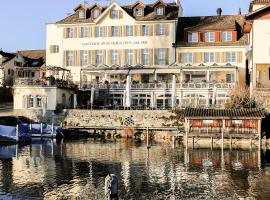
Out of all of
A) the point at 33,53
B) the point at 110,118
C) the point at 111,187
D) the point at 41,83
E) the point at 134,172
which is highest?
the point at 33,53

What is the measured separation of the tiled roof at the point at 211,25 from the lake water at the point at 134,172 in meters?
23.6

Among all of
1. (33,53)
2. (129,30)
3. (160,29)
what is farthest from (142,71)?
(33,53)

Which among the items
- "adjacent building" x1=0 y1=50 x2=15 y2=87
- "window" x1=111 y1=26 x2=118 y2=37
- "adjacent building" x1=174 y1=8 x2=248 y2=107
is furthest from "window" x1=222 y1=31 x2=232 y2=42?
"adjacent building" x1=0 y1=50 x2=15 y2=87

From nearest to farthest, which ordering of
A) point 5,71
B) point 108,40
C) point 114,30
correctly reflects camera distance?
1. point 114,30
2. point 108,40
3. point 5,71

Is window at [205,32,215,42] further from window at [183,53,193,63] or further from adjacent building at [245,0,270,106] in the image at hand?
adjacent building at [245,0,270,106]

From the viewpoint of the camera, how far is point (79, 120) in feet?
181

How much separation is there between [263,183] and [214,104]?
27781 mm

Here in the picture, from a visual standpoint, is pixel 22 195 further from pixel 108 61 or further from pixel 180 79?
pixel 108 61

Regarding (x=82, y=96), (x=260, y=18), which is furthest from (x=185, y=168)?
(x=82, y=96)

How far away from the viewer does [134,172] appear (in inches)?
1195

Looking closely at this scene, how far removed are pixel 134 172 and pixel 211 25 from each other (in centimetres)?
3803

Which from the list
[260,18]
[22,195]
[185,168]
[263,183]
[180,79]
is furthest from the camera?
[180,79]

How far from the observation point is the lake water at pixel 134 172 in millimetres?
24281

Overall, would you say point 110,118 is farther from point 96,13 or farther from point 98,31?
point 96,13
